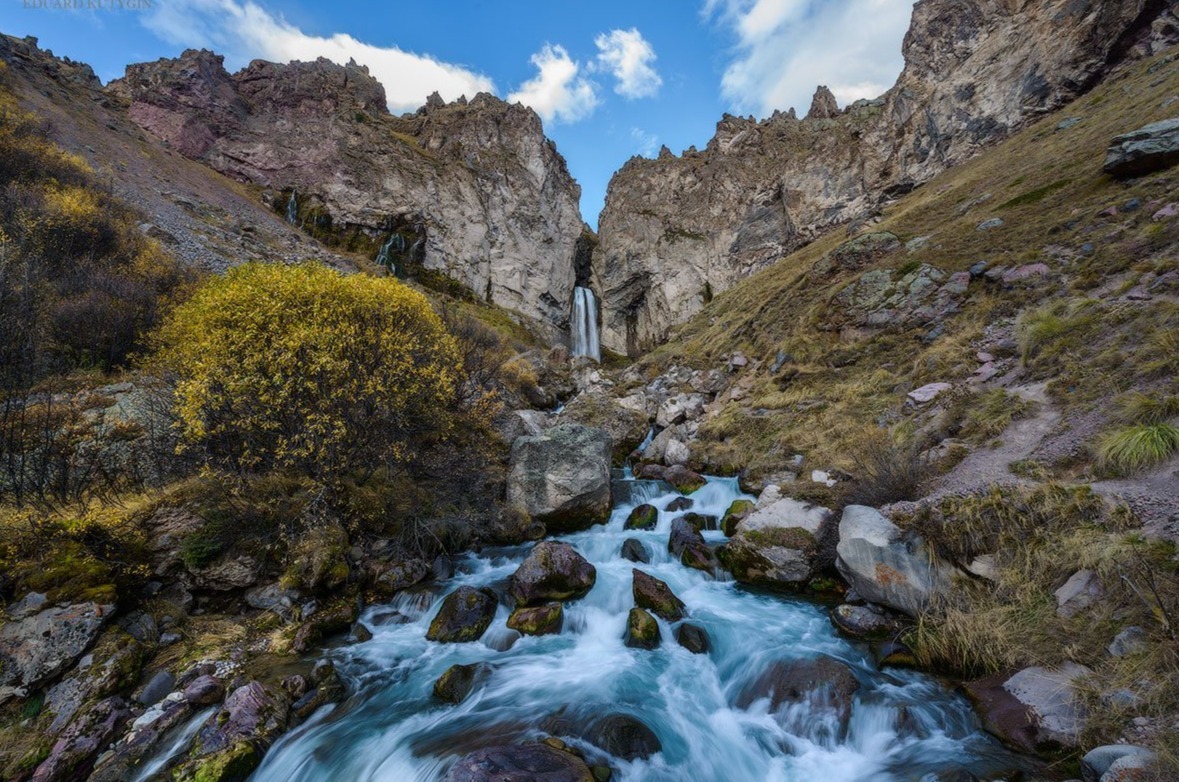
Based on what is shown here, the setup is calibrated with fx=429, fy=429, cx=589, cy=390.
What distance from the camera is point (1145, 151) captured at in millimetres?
15180

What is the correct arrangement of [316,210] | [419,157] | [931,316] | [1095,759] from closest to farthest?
[1095,759], [931,316], [316,210], [419,157]

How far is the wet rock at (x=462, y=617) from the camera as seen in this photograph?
28.3 feet

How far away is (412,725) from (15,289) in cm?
1716

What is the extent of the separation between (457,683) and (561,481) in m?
6.86

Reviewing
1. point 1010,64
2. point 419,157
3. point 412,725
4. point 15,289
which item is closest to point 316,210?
point 419,157

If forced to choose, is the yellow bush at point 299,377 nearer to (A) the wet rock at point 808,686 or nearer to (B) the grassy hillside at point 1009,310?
(A) the wet rock at point 808,686

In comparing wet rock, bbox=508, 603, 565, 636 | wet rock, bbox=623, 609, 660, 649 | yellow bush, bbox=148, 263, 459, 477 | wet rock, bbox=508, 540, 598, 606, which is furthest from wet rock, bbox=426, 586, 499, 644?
yellow bush, bbox=148, 263, 459, 477

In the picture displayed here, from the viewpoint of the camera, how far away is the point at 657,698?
709cm

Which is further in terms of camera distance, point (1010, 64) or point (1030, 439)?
point (1010, 64)

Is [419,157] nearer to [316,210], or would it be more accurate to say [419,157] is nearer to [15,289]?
[316,210]

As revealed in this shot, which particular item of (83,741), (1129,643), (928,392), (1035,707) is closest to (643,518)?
(1035,707)

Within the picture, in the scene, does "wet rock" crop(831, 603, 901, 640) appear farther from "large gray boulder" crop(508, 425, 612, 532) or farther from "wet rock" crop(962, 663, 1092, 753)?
"large gray boulder" crop(508, 425, 612, 532)

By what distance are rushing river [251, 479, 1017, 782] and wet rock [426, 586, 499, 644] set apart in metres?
0.17

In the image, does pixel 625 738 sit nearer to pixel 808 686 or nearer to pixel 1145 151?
pixel 808 686
